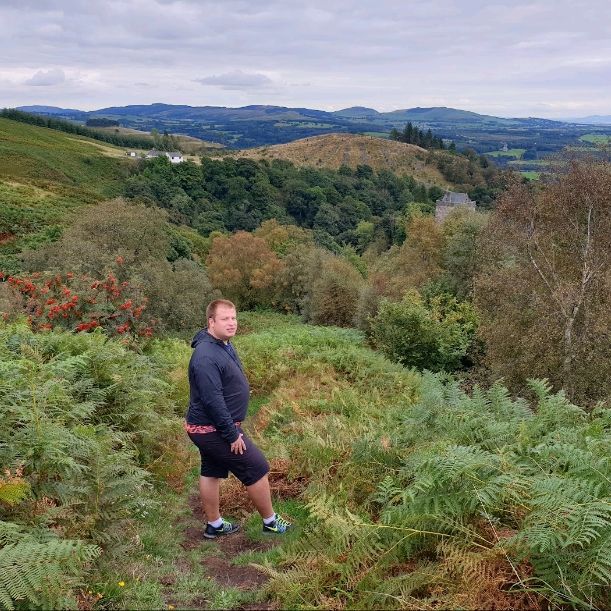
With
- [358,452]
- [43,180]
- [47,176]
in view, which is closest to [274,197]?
[47,176]

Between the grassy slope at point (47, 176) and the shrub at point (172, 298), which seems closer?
the shrub at point (172, 298)

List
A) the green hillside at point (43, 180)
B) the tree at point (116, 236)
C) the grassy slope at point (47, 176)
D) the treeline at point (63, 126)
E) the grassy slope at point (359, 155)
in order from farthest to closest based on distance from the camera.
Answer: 1. the grassy slope at point (359, 155)
2. the treeline at point (63, 126)
3. the grassy slope at point (47, 176)
4. the green hillside at point (43, 180)
5. the tree at point (116, 236)

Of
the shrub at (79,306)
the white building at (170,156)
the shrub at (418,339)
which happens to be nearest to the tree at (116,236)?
the shrub at (79,306)

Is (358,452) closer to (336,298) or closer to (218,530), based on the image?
(218,530)

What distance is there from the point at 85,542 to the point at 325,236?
83663mm

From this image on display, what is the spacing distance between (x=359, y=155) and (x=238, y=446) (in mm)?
153616

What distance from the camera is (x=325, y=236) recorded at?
283 ft

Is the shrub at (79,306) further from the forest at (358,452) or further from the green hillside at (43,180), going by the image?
the green hillside at (43,180)

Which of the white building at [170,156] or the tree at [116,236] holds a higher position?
the white building at [170,156]

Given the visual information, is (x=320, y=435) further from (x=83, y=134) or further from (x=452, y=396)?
(x=83, y=134)

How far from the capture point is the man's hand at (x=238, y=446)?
15.1 ft

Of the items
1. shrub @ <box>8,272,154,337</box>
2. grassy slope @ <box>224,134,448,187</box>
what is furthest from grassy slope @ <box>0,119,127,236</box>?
grassy slope @ <box>224,134,448,187</box>

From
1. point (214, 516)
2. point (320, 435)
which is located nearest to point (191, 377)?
point (214, 516)

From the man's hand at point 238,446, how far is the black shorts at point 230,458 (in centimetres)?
→ 6
